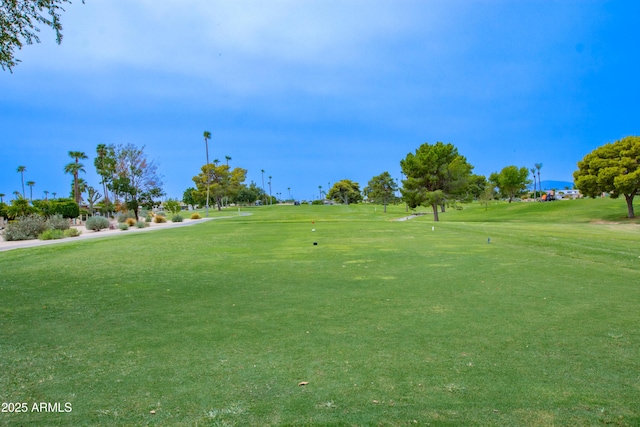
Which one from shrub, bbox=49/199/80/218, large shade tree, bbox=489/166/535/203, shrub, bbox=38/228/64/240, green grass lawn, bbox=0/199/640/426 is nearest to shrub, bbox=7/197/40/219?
shrub, bbox=49/199/80/218

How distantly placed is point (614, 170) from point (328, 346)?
42544 mm

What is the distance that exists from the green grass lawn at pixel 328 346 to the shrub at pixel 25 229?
650 inches

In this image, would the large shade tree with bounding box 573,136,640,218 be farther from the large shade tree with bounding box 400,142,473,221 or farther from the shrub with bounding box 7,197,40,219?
the shrub with bounding box 7,197,40,219

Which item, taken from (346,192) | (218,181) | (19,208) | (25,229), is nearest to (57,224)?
(25,229)

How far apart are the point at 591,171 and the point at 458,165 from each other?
1251 centimetres

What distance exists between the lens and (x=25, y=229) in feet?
78.9

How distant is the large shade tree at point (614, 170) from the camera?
36.5 metres

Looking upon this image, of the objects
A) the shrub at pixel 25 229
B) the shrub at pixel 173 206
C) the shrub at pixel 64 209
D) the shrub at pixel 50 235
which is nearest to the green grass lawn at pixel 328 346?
the shrub at pixel 50 235

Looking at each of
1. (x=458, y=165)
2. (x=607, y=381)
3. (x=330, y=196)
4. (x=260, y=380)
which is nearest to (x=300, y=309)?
(x=260, y=380)

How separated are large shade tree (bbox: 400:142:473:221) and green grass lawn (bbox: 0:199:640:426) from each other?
110 ft

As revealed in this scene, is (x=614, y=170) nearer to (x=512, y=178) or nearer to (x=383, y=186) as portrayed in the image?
(x=383, y=186)

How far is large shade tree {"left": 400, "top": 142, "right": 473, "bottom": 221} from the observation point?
140 ft

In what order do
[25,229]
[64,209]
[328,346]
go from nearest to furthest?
[328,346] → [25,229] → [64,209]

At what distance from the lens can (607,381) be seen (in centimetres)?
370
